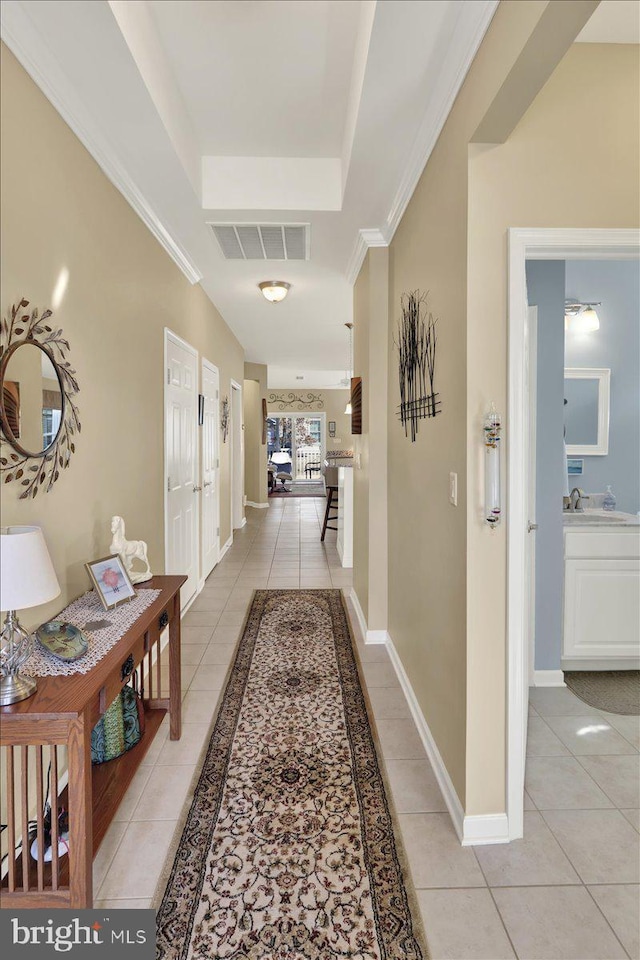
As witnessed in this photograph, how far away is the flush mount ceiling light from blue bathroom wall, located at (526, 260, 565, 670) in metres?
2.18

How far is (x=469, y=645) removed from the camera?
1.77 metres

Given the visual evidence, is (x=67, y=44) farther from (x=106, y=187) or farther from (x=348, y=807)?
(x=348, y=807)

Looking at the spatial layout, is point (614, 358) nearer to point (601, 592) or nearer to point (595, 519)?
point (595, 519)

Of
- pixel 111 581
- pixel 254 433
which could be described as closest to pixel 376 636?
pixel 111 581

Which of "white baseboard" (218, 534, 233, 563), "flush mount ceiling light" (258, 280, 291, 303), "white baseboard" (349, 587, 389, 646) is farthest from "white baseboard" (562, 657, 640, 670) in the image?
"white baseboard" (218, 534, 233, 563)

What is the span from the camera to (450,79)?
181cm

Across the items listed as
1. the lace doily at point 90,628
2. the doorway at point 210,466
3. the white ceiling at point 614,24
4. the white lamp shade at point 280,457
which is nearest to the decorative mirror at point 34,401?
the lace doily at point 90,628

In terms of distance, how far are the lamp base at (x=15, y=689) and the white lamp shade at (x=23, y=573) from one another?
231 mm

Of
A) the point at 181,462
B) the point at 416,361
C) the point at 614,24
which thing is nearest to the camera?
the point at 614,24

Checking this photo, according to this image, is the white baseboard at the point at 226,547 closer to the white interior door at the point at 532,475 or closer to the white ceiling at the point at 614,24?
the white interior door at the point at 532,475

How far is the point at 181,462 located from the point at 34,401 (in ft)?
7.27

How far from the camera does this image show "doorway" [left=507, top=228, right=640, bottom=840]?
171cm

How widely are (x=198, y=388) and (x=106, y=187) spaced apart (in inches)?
86.0

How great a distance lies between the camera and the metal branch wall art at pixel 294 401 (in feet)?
49.4
